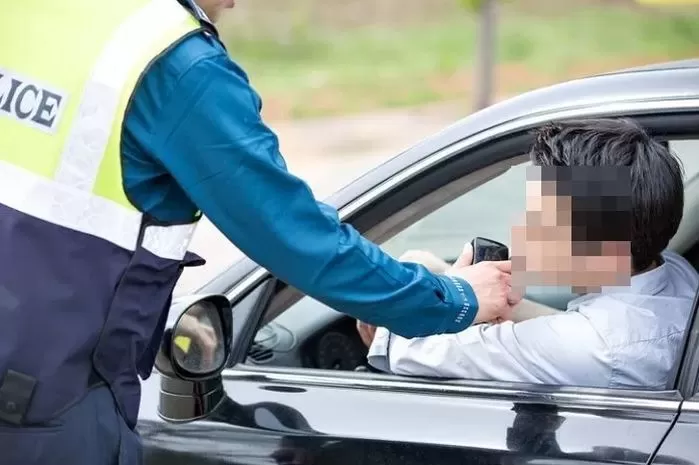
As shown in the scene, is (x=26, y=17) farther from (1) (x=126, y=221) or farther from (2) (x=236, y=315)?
(2) (x=236, y=315)

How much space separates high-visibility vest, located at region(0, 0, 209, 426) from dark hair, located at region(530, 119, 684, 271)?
781 mm

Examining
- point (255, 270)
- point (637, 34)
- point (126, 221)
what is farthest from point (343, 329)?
point (637, 34)

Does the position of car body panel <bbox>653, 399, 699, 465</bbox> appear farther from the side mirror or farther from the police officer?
the side mirror

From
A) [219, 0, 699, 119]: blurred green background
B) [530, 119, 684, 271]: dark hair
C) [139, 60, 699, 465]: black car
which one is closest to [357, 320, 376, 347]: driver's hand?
[139, 60, 699, 465]: black car

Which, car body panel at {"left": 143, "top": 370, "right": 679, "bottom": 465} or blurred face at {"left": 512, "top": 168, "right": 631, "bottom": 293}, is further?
blurred face at {"left": 512, "top": 168, "right": 631, "bottom": 293}

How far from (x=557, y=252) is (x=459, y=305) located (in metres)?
0.27

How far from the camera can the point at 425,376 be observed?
2.33 meters

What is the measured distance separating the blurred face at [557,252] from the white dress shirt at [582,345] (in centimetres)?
5

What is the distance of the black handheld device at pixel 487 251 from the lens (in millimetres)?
2492

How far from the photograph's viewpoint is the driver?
2.24m

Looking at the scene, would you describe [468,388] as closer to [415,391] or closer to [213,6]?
[415,391]

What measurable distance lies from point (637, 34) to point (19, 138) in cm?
1807

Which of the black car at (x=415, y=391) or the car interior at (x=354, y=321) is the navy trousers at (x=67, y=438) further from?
the car interior at (x=354, y=321)

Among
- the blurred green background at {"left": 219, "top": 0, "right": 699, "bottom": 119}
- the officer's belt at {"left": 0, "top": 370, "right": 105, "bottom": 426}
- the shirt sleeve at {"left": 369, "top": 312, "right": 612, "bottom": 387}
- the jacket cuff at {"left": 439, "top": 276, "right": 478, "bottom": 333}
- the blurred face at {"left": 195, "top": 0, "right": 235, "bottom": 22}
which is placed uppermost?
the blurred green background at {"left": 219, "top": 0, "right": 699, "bottom": 119}
